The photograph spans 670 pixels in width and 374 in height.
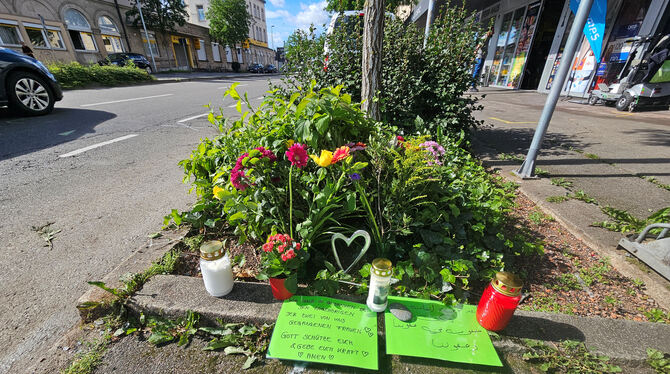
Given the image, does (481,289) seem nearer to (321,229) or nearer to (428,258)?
(428,258)

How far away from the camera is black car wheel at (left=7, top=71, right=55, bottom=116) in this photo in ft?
15.5

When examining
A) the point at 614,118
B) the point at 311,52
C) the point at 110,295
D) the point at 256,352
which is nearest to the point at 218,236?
the point at 110,295

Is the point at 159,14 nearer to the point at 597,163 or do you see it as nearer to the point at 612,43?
the point at 612,43

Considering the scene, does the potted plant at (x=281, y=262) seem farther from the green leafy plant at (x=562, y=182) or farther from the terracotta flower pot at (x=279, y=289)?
the green leafy plant at (x=562, y=182)

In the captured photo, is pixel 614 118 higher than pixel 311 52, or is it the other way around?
pixel 311 52

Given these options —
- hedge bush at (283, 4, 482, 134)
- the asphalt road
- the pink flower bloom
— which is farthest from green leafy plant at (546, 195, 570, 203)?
the asphalt road

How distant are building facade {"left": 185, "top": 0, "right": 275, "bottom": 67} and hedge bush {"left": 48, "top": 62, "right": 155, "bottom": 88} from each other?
99.1 feet

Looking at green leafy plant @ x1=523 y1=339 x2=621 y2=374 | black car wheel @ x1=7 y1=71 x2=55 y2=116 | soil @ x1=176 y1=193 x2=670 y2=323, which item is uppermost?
black car wheel @ x1=7 y1=71 x2=55 y2=116

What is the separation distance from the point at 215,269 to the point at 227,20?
39.8 m

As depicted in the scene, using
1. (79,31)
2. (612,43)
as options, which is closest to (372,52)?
(612,43)

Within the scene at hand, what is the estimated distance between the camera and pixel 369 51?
2629mm

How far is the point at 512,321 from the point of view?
126cm

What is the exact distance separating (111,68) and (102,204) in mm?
13908

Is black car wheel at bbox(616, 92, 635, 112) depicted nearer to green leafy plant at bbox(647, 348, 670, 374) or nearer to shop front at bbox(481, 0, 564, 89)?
shop front at bbox(481, 0, 564, 89)
